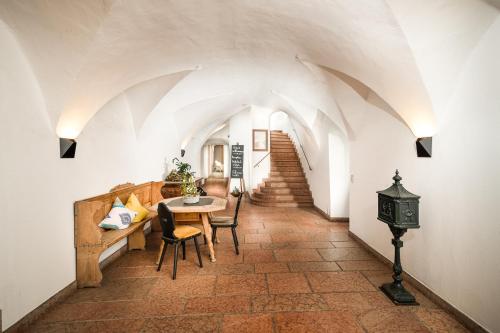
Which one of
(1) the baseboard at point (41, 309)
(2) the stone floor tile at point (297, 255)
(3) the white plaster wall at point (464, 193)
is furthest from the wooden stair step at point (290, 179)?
(1) the baseboard at point (41, 309)

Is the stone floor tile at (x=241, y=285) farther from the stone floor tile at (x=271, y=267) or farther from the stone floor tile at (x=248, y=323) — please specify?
the stone floor tile at (x=248, y=323)

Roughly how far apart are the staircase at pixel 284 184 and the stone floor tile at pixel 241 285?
4.71 metres

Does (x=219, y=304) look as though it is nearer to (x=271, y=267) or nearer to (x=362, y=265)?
(x=271, y=267)

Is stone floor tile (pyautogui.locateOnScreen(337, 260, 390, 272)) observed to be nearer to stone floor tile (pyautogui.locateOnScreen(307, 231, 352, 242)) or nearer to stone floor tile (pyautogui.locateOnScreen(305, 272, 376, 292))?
stone floor tile (pyautogui.locateOnScreen(305, 272, 376, 292))

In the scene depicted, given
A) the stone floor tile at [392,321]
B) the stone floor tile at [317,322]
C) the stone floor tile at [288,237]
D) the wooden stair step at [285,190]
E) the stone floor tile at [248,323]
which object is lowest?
the stone floor tile at [392,321]

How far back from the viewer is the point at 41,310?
2.30 m

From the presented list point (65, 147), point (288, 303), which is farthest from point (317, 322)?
point (65, 147)

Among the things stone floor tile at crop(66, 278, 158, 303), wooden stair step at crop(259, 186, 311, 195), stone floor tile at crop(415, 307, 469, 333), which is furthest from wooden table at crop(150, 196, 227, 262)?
wooden stair step at crop(259, 186, 311, 195)

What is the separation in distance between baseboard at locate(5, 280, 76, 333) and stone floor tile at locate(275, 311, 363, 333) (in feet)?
7.47

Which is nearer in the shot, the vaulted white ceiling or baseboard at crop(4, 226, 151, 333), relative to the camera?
the vaulted white ceiling

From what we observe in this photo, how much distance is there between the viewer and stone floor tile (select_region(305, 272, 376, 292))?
2736 mm

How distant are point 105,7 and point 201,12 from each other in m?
0.86

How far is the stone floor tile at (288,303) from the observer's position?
2.36 meters

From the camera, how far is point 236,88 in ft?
18.9
